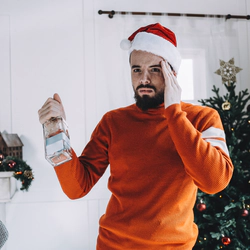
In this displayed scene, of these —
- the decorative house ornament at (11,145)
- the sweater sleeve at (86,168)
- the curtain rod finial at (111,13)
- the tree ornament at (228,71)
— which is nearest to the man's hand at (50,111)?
the sweater sleeve at (86,168)

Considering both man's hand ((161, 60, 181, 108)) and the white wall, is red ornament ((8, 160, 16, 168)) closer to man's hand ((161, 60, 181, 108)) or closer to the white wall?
the white wall

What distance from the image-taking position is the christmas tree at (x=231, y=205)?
2.25 metres

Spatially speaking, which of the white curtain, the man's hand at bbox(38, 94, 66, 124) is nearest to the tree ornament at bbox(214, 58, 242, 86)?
the white curtain

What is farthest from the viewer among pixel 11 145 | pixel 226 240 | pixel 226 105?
pixel 11 145

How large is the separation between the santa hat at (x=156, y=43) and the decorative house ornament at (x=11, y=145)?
172 cm

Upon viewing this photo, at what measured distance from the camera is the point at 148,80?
1.22 m

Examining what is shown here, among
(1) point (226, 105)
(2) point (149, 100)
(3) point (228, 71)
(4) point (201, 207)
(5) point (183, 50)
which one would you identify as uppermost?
(5) point (183, 50)

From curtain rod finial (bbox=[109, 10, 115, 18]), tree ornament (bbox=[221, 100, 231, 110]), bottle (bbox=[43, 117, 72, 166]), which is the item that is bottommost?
bottle (bbox=[43, 117, 72, 166])

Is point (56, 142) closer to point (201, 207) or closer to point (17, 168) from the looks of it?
point (201, 207)

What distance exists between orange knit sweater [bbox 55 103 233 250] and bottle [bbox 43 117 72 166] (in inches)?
2.4

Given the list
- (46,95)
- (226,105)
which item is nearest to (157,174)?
(226,105)

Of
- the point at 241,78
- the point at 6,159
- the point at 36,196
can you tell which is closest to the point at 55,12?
the point at 6,159

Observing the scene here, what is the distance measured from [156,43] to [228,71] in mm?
2078

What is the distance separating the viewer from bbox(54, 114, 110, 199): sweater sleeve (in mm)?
1154
